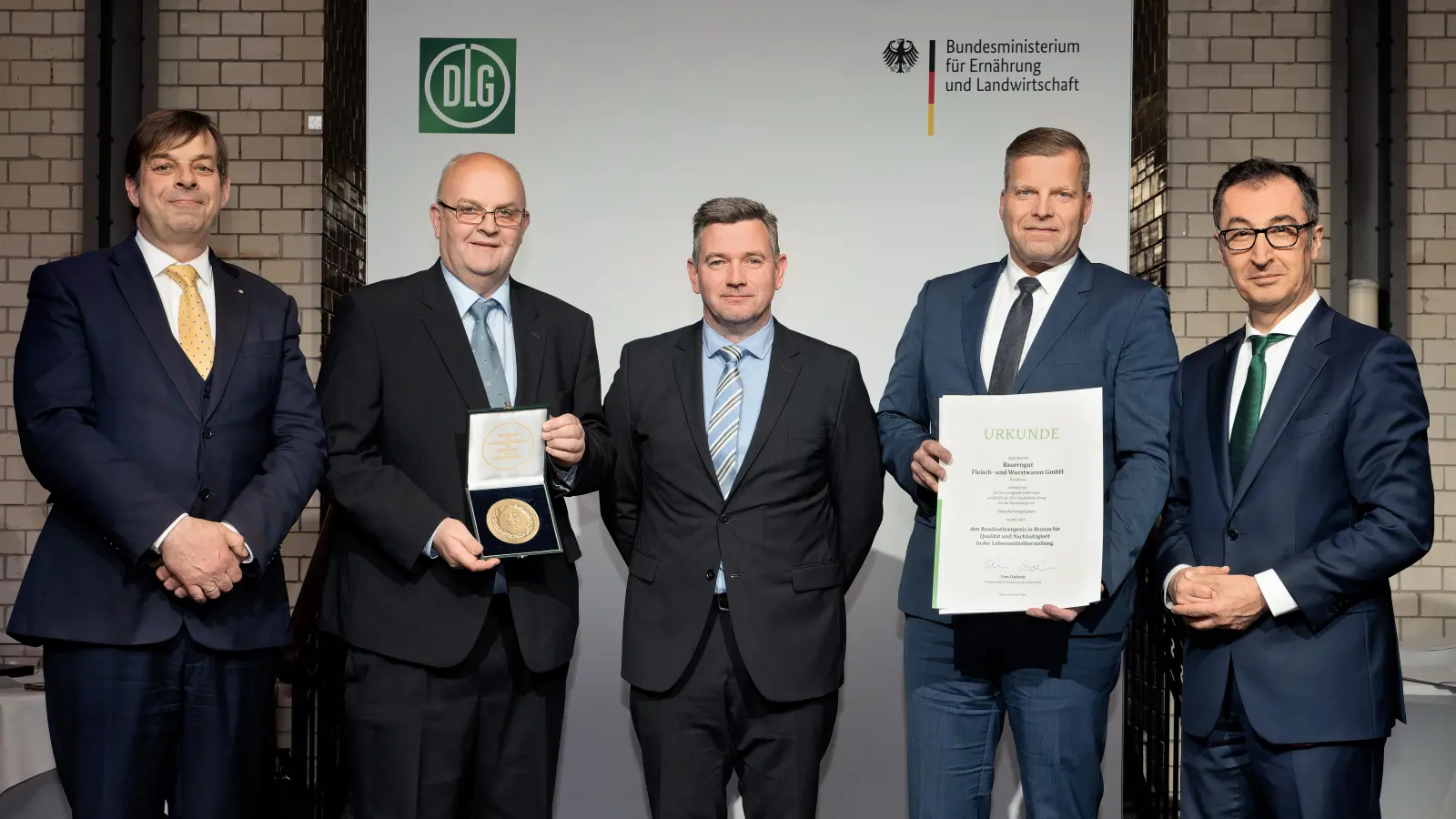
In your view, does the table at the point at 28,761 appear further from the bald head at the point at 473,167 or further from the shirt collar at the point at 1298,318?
the shirt collar at the point at 1298,318

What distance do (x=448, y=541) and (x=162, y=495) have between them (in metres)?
0.59

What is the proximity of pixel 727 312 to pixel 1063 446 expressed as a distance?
90 cm

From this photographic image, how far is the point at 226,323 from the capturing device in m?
2.78

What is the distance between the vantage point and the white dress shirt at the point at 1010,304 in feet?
9.68

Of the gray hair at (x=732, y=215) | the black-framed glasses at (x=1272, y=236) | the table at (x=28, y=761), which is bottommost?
the table at (x=28, y=761)

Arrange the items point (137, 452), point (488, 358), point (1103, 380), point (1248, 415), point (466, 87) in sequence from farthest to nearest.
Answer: point (466, 87) < point (488, 358) < point (1103, 380) < point (1248, 415) < point (137, 452)

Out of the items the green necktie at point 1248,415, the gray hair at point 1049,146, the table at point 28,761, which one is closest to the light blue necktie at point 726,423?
the gray hair at point 1049,146

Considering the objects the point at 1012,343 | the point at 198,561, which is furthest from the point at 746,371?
the point at 198,561

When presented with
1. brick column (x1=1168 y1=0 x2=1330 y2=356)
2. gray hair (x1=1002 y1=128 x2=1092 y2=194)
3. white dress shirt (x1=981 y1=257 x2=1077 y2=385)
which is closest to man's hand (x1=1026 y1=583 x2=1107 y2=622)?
white dress shirt (x1=981 y1=257 x2=1077 y2=385)

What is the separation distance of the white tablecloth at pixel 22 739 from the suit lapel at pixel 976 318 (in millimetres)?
2947

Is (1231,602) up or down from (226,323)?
down

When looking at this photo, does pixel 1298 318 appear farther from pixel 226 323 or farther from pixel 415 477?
pixel 226 323

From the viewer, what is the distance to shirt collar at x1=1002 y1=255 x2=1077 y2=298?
297 cm

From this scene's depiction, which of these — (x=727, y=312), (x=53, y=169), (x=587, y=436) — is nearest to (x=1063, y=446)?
(x=727, y=312)
